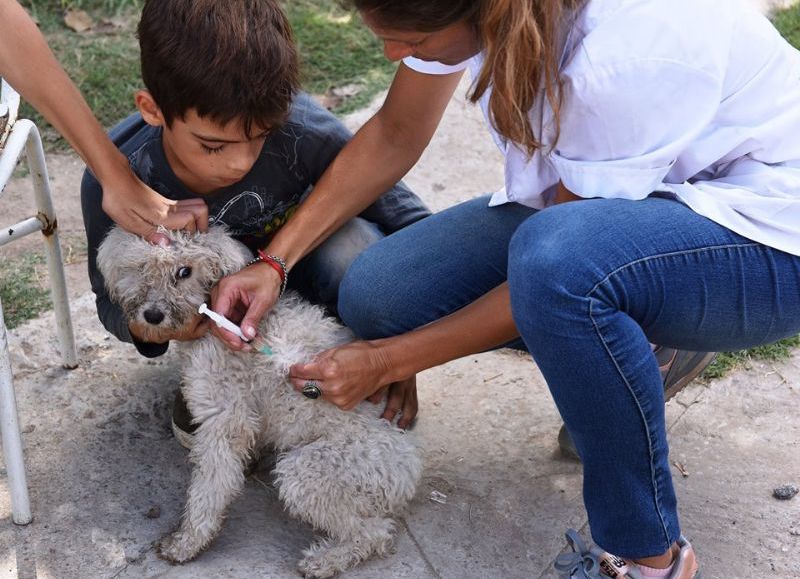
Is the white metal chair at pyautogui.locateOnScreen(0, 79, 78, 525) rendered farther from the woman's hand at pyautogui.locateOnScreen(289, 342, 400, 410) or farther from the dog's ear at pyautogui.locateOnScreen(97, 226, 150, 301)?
the woman's hand at pyautogui.locateOnScreen(289, 342, 400, 410)

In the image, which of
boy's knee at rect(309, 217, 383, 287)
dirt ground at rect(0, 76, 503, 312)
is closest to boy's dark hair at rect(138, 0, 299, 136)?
boy's knee at rect(309, 217, 383, 287)

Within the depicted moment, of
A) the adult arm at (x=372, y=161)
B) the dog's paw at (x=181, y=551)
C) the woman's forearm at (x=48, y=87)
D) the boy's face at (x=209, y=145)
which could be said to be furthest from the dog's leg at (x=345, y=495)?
the woman's forearm at (x=48, y=87)

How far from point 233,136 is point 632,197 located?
3.49ft

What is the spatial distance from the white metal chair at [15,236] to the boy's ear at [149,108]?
307 mm

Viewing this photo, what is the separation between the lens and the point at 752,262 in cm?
212

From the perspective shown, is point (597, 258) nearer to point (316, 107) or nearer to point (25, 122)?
point (316, 107)

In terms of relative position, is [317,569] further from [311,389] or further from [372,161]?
[372,161]

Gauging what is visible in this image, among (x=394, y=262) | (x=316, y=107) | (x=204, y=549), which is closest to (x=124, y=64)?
(x=316, y=107)

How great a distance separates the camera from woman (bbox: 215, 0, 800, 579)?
195 cm

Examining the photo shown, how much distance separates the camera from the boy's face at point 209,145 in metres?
2.54

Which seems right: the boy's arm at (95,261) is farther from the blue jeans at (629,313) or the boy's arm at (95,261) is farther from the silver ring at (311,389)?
the blue jeans at (629,313)

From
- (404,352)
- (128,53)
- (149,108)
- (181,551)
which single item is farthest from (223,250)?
(128,53)

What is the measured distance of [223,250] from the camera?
261cm

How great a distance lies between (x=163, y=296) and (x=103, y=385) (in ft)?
2.49
